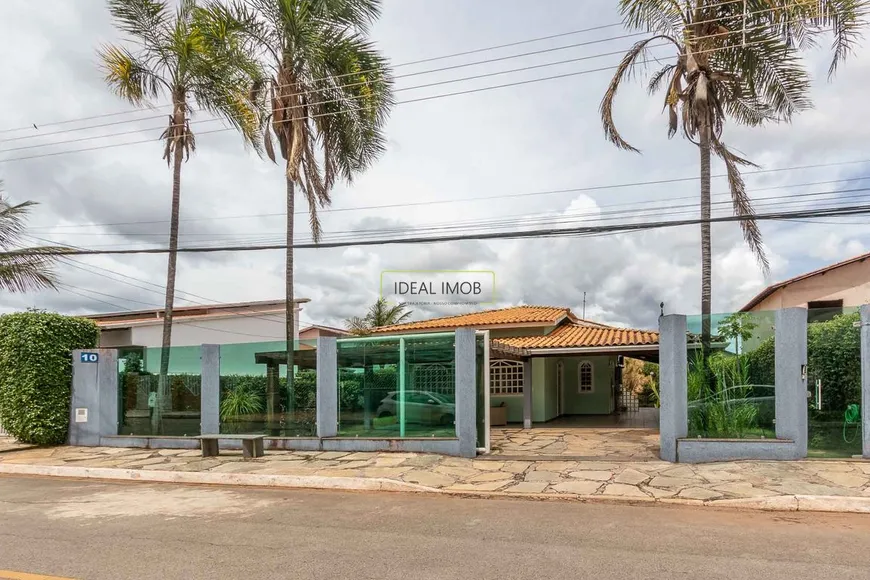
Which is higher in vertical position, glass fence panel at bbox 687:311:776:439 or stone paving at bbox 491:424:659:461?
glass fence panel at bbox 687:311:776:439

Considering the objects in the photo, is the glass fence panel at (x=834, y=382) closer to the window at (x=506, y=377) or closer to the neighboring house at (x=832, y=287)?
the neighboring house at (x=832, y=287)

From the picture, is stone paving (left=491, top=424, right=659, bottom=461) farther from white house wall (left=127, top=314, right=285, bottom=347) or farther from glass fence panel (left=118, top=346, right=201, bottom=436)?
white house wall (left=127, top=314, right=285, bottom=347)

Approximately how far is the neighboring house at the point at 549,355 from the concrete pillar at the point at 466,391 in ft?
12.6

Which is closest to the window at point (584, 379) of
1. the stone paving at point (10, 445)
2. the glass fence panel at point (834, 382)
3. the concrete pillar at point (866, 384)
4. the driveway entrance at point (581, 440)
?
the driveway entrance at point (581, 440)

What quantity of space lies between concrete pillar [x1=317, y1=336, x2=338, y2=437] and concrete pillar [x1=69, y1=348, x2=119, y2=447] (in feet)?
17.3

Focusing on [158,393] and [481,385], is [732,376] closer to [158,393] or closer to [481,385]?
[481,385]

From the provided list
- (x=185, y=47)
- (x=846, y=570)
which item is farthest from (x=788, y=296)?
(x=185, y=47)

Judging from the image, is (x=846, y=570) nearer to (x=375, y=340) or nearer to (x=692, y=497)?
(x=692, y=497)

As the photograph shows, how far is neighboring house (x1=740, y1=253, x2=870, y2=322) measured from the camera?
1941cm

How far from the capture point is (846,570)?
5.17m

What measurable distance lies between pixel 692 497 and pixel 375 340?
6.50 metres

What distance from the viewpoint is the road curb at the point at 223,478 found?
9.49 m

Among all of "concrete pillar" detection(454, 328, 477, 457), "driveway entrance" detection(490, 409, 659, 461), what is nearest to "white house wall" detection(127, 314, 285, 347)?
"driveway entrance" detection(490, 409, 659, 461)

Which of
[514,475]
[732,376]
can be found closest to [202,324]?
[514,475]
